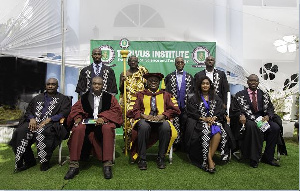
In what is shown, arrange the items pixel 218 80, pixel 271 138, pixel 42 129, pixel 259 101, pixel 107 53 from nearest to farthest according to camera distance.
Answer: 1. pixel 42 129
2. pixel 271 138
3. pixel 259 101
4. pixel 218 80
5. pixel 107 53

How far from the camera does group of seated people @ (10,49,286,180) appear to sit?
3.98 m

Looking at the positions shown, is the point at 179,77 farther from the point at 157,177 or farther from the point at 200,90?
the point at 157,177

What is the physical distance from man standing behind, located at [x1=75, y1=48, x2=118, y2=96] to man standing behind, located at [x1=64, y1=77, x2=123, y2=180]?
0.50m

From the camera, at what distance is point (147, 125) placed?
13.5 feet

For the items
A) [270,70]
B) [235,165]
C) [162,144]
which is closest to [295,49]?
[270,70]

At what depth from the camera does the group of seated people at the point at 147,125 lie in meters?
3.98

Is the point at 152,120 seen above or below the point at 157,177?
above

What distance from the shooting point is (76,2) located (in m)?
7.07

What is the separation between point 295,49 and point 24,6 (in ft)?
22.4

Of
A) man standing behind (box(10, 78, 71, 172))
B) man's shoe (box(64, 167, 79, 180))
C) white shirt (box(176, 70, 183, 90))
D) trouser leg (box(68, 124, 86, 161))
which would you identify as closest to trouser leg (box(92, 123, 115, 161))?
trouser leg (box(68, 124, 86, 161))

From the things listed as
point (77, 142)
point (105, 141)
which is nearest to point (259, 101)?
point (105, 141)

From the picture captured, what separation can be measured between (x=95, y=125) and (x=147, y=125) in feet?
2.44

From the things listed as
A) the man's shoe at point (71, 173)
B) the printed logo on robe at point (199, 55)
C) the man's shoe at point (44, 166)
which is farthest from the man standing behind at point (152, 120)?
the printed logo on robe at point (199, 55)

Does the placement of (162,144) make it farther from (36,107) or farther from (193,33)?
(193,33)
